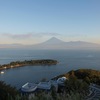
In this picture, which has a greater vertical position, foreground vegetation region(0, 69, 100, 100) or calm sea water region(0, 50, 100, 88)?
foreground vegetation region(0, 69, 100, 100)

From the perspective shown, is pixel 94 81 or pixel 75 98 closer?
pixel 75 98

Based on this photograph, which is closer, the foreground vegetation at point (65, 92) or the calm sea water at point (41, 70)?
the foreground vegetation at point (65, 92)

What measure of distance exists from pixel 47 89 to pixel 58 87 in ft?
2.27

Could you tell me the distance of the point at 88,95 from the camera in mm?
11984

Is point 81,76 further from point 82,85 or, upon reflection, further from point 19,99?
point 19,99

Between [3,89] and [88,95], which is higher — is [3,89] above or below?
above

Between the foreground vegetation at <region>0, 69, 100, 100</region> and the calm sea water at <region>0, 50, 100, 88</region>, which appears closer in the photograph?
the foreground vegetation at <region>0, 69, 100, 100</region>

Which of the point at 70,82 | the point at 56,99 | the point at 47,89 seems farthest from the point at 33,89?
the point at 56,99

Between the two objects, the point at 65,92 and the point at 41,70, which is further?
the point at 41,70

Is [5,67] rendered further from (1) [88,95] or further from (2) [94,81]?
(1) [88,95]

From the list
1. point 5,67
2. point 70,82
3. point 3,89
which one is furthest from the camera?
point 5,67

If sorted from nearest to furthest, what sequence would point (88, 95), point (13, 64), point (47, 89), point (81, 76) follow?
1. point (88, 95)
2. point (47, 89)
3. point (81, 76)
4. point (13, 64)

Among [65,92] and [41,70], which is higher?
[65,92]

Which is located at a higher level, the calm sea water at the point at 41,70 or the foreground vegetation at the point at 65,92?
the foreground vegetation at the point at 65,92
